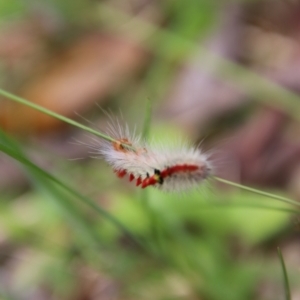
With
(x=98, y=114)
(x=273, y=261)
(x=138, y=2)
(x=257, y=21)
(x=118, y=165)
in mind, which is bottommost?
(x=118, y=165)

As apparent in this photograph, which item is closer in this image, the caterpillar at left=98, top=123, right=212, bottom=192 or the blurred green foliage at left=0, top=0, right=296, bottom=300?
the caterpillar at left=98, top=123, right=212, bottom=192

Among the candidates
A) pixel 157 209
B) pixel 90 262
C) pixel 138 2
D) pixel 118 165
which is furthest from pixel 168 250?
pixel 138 2

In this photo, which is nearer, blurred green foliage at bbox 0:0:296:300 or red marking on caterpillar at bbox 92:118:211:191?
red marking on caterpillar at bbox 92:118:211:191

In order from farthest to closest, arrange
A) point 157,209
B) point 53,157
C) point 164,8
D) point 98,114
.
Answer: point 164,8, point 98,114, point 53,157, point 157,209

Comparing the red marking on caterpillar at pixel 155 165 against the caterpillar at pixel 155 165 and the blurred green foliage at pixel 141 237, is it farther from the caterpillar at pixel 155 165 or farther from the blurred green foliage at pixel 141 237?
the blurred green foliage at pixel 141 237


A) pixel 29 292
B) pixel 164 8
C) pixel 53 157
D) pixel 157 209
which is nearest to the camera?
pixel 157 209

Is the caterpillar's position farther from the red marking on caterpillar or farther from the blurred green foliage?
the blurred green foliage

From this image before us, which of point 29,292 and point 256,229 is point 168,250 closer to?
point 256,229

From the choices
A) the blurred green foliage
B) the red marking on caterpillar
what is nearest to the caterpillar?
the red marking on caterpillar

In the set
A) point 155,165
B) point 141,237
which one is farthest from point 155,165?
point 141,237

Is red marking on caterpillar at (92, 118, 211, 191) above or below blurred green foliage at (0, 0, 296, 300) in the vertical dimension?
below

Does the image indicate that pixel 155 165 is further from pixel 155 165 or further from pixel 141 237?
pixel 141 237
